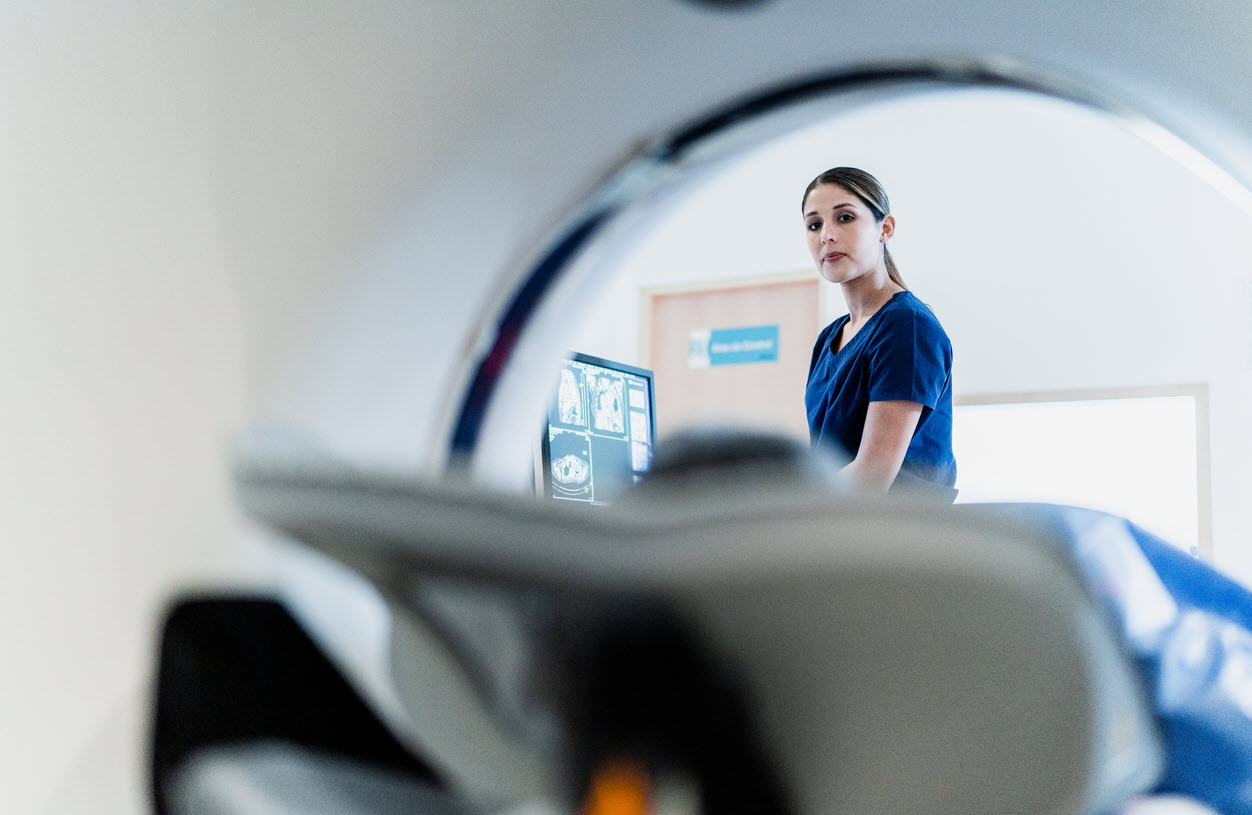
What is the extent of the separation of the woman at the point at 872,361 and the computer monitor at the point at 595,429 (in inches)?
18.7

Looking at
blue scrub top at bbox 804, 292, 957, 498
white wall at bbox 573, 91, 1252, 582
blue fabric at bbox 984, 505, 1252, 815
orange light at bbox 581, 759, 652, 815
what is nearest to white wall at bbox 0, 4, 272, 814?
orange light at bbox 581, 759, 652, 815

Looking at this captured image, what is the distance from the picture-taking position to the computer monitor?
1.60 m

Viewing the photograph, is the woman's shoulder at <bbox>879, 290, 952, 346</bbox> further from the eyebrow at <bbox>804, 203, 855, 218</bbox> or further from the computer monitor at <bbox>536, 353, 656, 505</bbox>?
the computer monitor at <bbox>536, 353, 656, 505</bbox>

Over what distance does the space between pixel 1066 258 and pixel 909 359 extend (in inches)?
120

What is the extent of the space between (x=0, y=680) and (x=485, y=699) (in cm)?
27

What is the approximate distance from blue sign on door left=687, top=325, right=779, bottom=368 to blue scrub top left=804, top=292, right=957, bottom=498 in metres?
3.23

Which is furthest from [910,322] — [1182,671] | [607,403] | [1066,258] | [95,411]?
[1066,258]

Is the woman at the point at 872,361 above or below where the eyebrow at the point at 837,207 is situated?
below

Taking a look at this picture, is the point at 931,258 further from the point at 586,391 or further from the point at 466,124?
the point at 466,124

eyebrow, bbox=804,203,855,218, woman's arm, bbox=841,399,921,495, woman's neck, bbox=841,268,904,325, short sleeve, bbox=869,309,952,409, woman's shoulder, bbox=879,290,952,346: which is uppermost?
eyebrow, bbox=804,203,855,218

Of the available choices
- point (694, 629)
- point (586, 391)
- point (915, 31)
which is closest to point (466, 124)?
point (915, 31)

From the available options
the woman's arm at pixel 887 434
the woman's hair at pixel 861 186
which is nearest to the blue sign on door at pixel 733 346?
the woman's hair at pixel 861 186

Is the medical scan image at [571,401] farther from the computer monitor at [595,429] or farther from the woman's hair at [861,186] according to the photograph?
the woman's hair at [861,186]

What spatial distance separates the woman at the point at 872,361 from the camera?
988 mm
